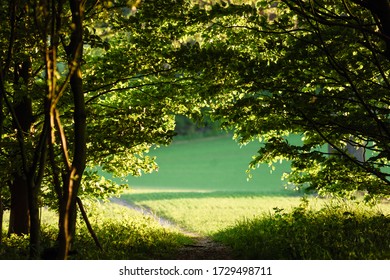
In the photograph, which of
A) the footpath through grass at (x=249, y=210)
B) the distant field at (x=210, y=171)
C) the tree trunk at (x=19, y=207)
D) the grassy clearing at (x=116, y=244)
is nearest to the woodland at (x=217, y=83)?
the tree trunk at (x=19, y=207)

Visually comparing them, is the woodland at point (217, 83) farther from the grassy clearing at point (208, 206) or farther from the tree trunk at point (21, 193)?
the grassy clearing at point (208, 206)

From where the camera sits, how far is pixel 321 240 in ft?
29.5

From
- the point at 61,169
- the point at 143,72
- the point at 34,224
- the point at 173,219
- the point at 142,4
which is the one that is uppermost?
the point at 142,4

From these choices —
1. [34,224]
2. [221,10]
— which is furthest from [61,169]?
[221,10]

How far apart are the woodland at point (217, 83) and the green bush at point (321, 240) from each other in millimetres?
804

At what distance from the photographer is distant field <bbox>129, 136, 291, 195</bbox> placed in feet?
134

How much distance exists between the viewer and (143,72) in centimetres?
1098

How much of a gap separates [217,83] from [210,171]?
39.2 meters

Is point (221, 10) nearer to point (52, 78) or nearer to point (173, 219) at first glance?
point (52, 78)

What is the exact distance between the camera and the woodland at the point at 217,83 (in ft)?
25.0

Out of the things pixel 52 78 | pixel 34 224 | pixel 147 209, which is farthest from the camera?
pixel 147 209

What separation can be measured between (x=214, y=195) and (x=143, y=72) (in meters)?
22.8

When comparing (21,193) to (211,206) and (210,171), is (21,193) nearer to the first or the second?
(211,206)

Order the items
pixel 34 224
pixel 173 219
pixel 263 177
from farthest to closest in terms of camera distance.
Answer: pixel 263 177, pixel 173 219, pixel 34 224
